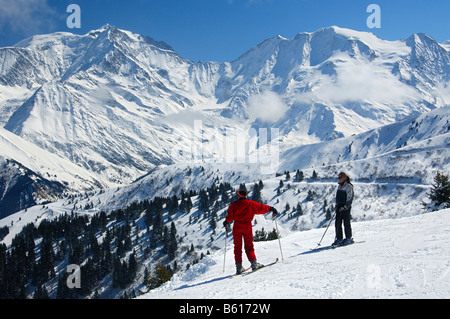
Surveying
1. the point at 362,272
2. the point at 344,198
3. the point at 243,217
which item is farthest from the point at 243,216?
the point at 362,272

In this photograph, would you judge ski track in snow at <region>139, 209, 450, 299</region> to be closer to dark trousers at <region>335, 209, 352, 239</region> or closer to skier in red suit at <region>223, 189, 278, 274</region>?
dark trousers at <region>335, 209, 352, 239</region>

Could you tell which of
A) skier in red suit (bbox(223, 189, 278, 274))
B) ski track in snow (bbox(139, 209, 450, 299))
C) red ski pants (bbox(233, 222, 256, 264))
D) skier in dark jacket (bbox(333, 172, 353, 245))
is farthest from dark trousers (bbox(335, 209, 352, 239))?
red ski pants (bbox(233, 222, 256, 264))

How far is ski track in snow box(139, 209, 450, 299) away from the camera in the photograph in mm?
10047

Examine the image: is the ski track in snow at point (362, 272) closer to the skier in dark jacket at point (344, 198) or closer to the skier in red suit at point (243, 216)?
the skier in red suit at point (243, 216)

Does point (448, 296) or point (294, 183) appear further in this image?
point (294, 183)

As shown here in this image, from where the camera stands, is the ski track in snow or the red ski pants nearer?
the ski track in snow

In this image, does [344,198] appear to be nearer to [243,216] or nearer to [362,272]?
[243,216]

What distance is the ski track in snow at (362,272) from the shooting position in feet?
33.0

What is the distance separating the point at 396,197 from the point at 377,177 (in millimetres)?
23129

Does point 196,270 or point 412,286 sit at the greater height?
point 412,286

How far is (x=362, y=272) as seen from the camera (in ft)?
39.2

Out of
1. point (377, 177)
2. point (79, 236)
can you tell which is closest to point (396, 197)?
point (377, 177)
